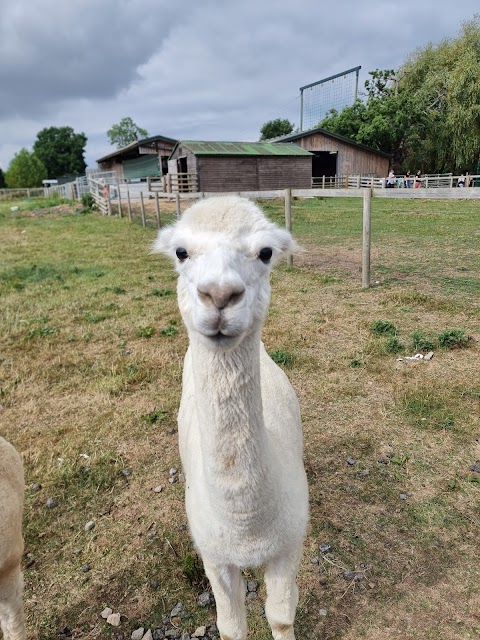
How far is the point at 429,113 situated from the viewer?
122ft

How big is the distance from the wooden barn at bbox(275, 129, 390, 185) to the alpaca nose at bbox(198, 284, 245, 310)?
122 feet

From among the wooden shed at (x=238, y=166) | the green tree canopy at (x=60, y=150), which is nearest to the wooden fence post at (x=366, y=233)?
the wooden shed at (x=238, y=166)

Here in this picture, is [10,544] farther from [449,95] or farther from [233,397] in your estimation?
[449,95]

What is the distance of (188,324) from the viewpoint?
1756 millimetres

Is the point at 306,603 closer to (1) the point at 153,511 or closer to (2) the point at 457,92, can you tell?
(1) the point at 153,511

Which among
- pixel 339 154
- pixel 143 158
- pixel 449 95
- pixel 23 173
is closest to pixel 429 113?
pixel 449 95

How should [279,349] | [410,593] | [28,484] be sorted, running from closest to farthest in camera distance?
[410,593] → [28,484] → [279,349]

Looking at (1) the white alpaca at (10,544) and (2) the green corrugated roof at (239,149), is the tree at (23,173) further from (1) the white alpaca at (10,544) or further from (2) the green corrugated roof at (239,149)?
(1) the white alpaca at (10,544)

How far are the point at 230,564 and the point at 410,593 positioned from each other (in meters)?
1.21

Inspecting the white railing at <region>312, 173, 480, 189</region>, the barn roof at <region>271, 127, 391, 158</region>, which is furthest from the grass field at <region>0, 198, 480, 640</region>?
the barn roof at <region>271, 127, 391, 158</region>

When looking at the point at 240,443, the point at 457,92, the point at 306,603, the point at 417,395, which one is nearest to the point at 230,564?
the point at 240,443

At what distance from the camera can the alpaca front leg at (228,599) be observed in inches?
78.8

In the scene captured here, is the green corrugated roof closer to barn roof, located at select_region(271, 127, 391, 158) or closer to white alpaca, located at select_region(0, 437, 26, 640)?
barn roof, located at select_region(271, 127, 391, 158)

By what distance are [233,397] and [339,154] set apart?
40012 mm
